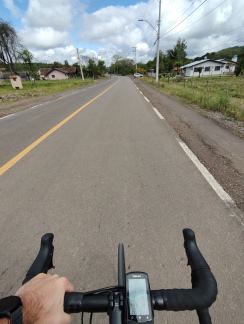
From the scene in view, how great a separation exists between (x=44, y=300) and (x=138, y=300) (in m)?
0.40

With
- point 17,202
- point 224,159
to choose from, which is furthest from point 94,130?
point 224,159

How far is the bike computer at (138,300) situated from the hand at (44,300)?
31 cm

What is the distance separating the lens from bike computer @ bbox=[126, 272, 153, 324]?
2.01ft

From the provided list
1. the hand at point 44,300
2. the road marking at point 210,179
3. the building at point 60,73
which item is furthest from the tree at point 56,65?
the hand at point 44,300

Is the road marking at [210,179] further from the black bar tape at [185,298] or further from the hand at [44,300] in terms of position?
Result: the hand at [44,300]

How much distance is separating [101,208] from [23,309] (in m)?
1.72

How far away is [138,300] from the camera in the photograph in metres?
0.66

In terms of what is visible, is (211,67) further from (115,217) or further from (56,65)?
(56,65)

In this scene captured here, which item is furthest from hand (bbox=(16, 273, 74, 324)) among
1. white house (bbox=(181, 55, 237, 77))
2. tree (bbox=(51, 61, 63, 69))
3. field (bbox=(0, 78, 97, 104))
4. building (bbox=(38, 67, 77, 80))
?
tree (bbox=(51, 61, 63, 69))

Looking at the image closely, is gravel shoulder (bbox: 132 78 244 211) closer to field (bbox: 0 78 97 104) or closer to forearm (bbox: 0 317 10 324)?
forearm (bbox: 0 317 10 324)

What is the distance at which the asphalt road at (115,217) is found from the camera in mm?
1582

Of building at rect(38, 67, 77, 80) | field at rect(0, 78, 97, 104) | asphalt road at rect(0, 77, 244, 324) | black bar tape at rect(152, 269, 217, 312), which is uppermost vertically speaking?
building at rect(38, 67, 77, 80)

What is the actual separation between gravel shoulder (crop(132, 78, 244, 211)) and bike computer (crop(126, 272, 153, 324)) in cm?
225

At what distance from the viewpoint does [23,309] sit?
0.63 metres
